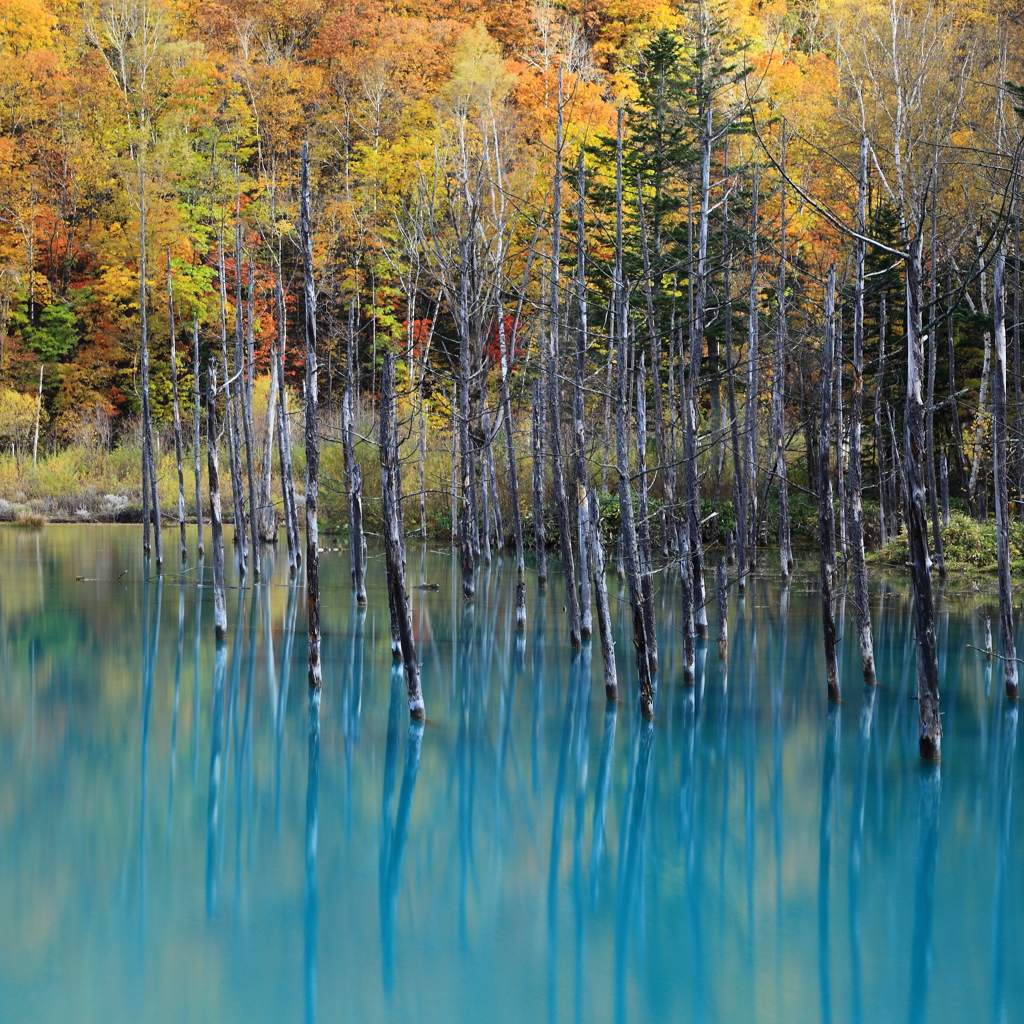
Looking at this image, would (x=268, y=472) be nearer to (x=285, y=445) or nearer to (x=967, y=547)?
(x=285, y=445)

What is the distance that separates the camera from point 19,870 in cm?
730

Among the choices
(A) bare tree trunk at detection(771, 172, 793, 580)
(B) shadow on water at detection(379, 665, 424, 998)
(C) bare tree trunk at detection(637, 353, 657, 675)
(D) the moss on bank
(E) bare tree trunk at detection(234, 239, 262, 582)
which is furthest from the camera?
(D) the moss on bank

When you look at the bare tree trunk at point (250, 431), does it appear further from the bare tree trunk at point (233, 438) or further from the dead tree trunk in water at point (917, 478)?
the dead tree trunk in water at point (917, 478)

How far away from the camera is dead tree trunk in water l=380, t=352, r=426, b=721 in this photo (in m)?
10.5

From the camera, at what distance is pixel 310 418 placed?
1125 cm

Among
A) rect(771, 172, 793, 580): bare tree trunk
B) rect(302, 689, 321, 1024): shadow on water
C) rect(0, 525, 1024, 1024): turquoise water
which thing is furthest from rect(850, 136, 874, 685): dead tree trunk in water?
rect(302, 689, 321, 1024): shadow on water

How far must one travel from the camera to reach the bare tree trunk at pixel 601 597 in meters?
10.7

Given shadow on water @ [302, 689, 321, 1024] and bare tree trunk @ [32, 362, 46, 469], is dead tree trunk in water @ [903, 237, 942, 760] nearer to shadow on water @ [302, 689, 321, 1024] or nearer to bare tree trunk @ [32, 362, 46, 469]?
shadow on water @ [302, 689, 321, 1024]

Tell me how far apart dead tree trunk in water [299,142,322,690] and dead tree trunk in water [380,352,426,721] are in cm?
85

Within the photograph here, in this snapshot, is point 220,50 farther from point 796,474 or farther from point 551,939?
point 551,939

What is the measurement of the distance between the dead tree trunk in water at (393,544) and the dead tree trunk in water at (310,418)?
85cm

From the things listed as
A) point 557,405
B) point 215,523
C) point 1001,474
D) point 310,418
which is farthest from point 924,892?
point 215,523

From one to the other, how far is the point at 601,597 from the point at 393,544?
80.8 inches

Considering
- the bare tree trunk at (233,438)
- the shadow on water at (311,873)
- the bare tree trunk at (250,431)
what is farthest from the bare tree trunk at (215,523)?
the bare tree trunk at (250,431)
